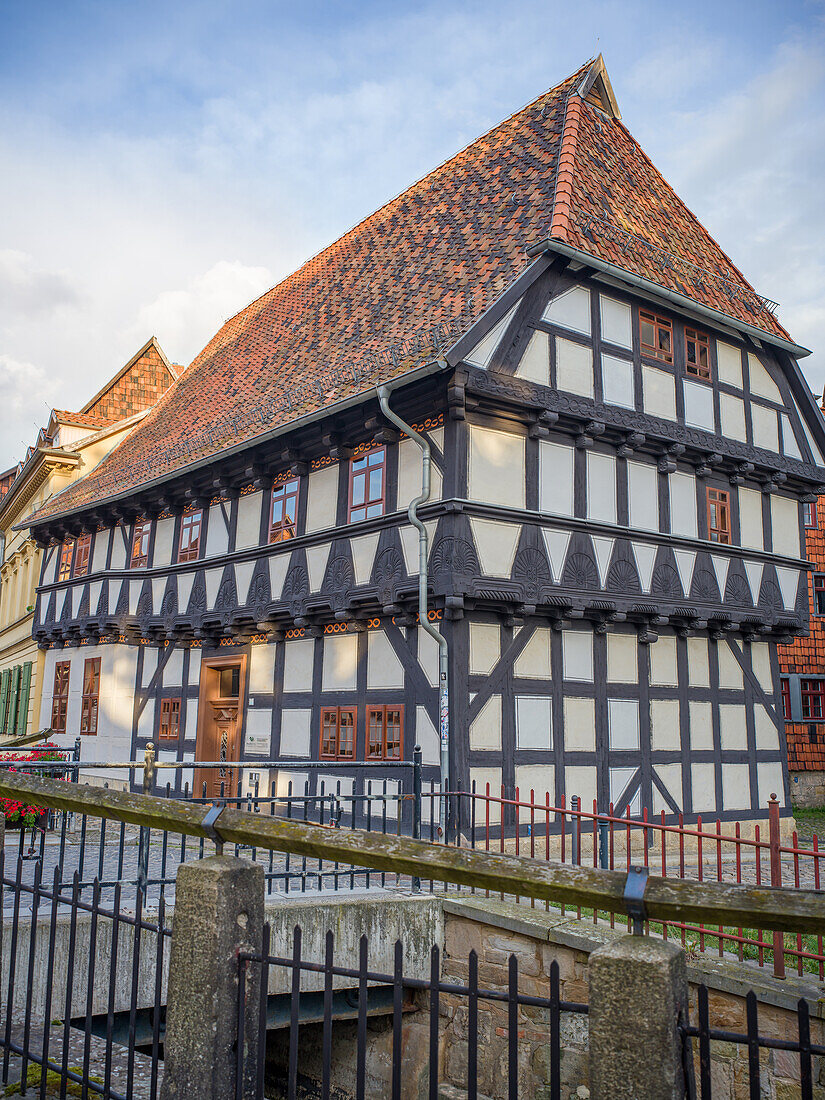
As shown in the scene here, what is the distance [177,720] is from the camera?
18156 mm

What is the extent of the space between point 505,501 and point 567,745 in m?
3.43

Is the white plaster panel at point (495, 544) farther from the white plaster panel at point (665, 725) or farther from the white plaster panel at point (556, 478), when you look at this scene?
the white plaster panel at point (665, 725)

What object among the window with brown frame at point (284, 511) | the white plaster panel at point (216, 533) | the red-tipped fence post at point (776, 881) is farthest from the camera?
the white plaster panel at point (216, 533)

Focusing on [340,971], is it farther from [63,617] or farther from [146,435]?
[146,435]

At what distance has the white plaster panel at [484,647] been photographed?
40.1ft

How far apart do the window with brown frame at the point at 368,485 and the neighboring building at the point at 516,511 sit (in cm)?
7

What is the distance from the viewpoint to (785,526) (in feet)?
54.7

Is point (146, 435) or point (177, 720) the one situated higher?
point (146, 435)

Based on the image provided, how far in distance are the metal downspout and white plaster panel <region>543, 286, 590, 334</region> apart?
2.75 metres

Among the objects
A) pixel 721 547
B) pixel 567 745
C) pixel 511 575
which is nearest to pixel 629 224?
pixel 721 547

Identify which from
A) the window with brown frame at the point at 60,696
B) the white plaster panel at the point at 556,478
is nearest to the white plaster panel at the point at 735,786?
the white plaster panel at the point at 556,478

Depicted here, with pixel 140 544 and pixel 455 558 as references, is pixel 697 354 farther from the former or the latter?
pixel 140 544

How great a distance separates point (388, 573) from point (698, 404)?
19.7ft

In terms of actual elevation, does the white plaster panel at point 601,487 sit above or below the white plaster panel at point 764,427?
below
